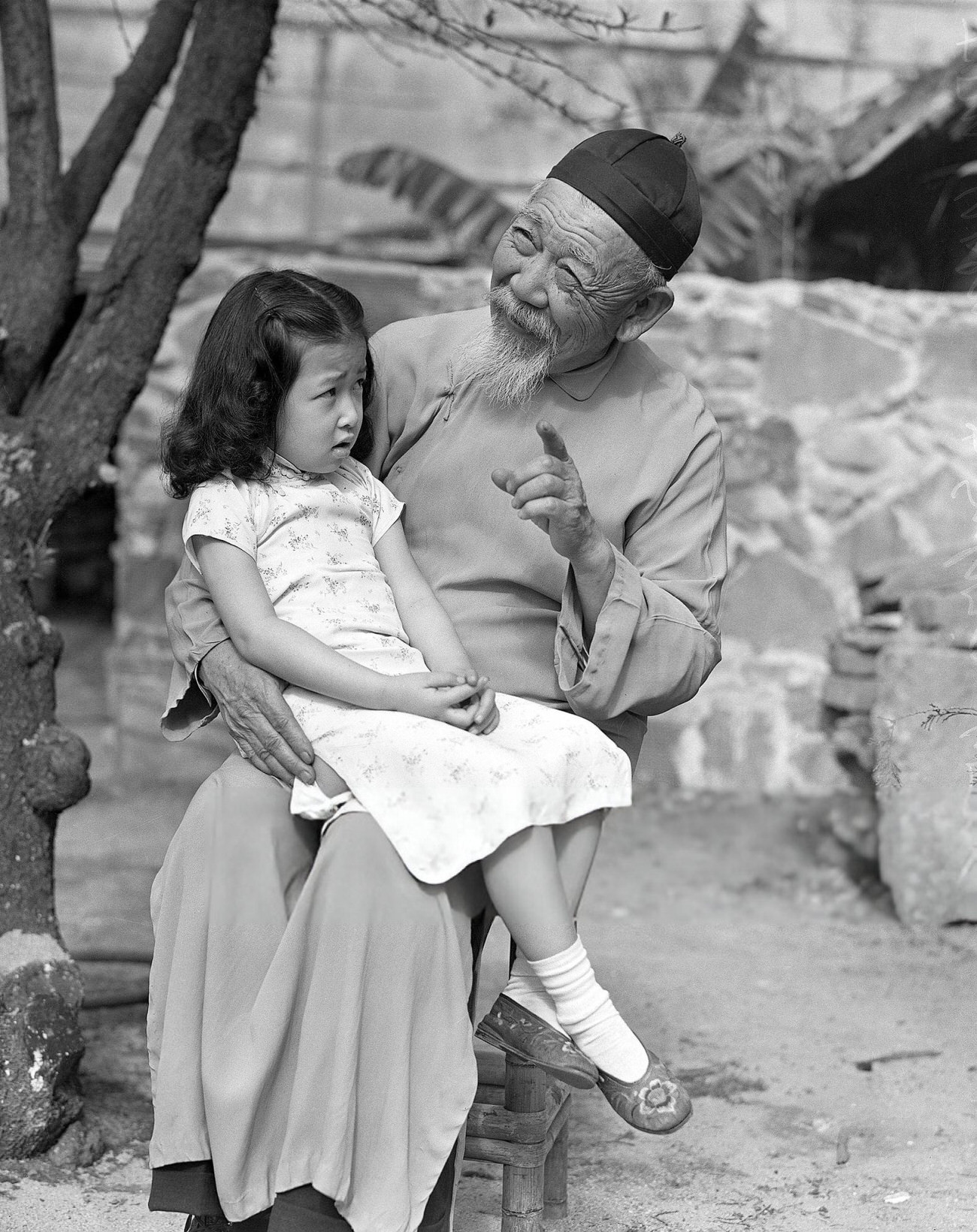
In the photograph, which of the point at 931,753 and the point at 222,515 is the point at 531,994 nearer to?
the point at 222,515

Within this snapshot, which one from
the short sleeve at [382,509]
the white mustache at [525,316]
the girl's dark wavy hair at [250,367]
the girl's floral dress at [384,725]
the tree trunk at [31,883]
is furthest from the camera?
the tree trunk at [31,883]

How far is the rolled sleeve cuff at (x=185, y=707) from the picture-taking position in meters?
2.71

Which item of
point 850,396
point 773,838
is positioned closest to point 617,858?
point 773,838

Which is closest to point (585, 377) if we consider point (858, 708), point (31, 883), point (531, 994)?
point (531, 994)

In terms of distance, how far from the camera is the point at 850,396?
5711 mm

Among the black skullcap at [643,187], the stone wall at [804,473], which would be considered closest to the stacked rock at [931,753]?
Result: the stone wall at [804,473]

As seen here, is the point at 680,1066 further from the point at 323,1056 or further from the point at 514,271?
the point at 514,271

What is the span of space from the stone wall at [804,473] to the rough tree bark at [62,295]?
8.01 feet

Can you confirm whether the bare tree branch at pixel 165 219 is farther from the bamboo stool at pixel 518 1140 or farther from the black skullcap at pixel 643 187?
the bamboo stool at pixel 518 1140

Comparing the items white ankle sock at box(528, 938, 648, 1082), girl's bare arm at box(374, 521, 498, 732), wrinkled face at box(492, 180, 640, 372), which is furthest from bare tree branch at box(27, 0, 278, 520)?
white ankle sock at box(528, 938, 648, 1082)

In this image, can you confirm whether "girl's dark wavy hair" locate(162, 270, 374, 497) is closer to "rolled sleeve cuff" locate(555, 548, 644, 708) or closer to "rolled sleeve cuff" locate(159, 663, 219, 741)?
"rolled sleeve cuff" locate(159, 663, 219, 741)

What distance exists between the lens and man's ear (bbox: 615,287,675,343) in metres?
2.73

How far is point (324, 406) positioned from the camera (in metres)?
2.58

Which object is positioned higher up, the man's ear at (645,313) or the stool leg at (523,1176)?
the man's ear at (645,313)
